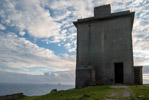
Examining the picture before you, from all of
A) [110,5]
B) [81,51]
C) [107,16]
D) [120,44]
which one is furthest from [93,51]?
[110,5]

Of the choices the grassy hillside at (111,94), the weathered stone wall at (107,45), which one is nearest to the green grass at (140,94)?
the grassy hillside at (111,94)

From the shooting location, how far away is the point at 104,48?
1817cm

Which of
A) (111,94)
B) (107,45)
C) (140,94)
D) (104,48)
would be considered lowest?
(111,94)

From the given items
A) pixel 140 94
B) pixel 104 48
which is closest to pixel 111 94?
pixel 140 94

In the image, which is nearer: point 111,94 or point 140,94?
point 140,94

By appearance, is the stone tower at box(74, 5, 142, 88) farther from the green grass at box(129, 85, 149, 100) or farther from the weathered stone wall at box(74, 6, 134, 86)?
the green grass at box(129, 85, 149, 100)

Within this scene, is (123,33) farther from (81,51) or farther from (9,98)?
(9,98)

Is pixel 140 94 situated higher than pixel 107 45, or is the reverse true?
pixel 107 45

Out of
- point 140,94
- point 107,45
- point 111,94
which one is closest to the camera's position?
point 140,94

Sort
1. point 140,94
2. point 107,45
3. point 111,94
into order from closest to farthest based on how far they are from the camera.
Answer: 1. point 140,94
2. point 111,94
3. point 107,45

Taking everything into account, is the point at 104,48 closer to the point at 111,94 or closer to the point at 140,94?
the point at 111,94

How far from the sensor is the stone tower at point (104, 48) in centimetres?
1662

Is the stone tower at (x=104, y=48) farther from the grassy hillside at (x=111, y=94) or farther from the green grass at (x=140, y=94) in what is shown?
the green grass at (x=140, y=94)

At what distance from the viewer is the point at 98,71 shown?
1773cm
